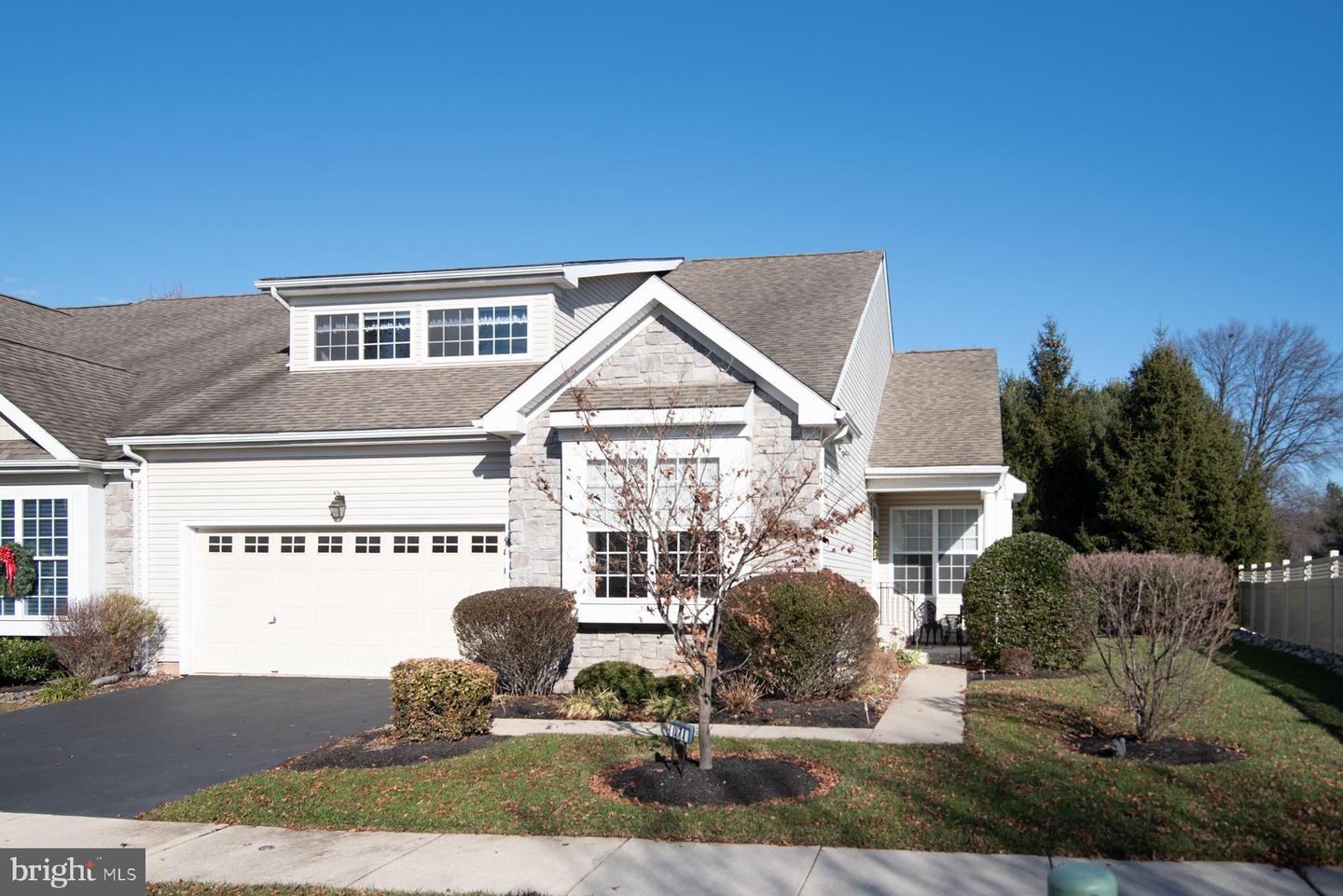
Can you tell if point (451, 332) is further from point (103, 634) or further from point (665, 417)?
point (103, 634)

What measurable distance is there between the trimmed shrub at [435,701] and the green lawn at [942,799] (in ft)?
2.00

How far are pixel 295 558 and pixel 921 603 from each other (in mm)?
10818

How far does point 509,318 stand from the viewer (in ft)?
60.5

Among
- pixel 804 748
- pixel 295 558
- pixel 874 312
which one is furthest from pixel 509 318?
pixel 804 748

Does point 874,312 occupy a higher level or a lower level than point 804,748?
higher

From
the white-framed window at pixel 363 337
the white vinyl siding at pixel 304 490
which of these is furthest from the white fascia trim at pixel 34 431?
the white-framed window at pixel 363 337

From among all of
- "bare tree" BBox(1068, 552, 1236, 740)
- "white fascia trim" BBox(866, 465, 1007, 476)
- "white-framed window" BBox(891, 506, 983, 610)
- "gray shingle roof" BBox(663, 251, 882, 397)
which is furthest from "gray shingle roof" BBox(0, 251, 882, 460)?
"bare tree" BBox(1068, 552, 1236, 740)

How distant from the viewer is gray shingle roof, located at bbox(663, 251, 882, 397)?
1507cm

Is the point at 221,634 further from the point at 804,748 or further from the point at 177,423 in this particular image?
the point at 804,748

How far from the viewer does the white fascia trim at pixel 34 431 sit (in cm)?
1633

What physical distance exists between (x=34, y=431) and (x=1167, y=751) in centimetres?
1592

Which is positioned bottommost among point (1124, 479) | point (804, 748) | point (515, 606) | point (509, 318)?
point (804, 748)

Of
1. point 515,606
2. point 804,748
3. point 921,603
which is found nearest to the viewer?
point 804,748

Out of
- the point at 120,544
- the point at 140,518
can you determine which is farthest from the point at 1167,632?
the point at 120,544
